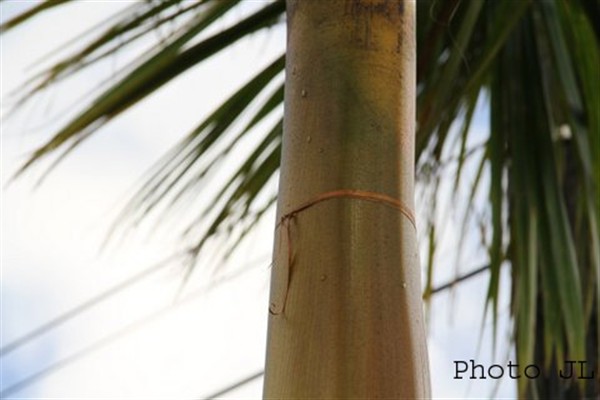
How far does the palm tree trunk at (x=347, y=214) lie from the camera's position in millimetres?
544

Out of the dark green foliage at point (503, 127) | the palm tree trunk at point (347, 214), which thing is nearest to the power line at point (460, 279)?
the dark green foliage at point (503, 127)

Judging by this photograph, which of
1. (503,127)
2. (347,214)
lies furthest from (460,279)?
(347,214)

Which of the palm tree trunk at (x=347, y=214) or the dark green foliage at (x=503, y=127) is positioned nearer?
the palm tree trunk at (x=347, y=214)

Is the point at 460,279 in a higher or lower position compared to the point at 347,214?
higher

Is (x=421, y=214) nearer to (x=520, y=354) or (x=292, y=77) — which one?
(x=520, y=354)

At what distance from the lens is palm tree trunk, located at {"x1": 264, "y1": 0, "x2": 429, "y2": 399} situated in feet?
1.78

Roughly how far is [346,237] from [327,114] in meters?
0.09

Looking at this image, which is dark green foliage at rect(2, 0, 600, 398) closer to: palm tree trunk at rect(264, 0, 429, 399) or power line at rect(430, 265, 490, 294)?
power line at rect(430, 265, 490, 294)

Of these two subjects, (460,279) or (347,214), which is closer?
(347,214)

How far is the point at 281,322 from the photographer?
57cm

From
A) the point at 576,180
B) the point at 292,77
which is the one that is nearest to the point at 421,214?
the point at 576,180

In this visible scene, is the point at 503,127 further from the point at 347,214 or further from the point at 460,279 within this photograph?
the point at 347,214

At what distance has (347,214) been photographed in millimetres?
589

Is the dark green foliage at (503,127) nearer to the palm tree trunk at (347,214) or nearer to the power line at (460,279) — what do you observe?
the power line at (460,279)
